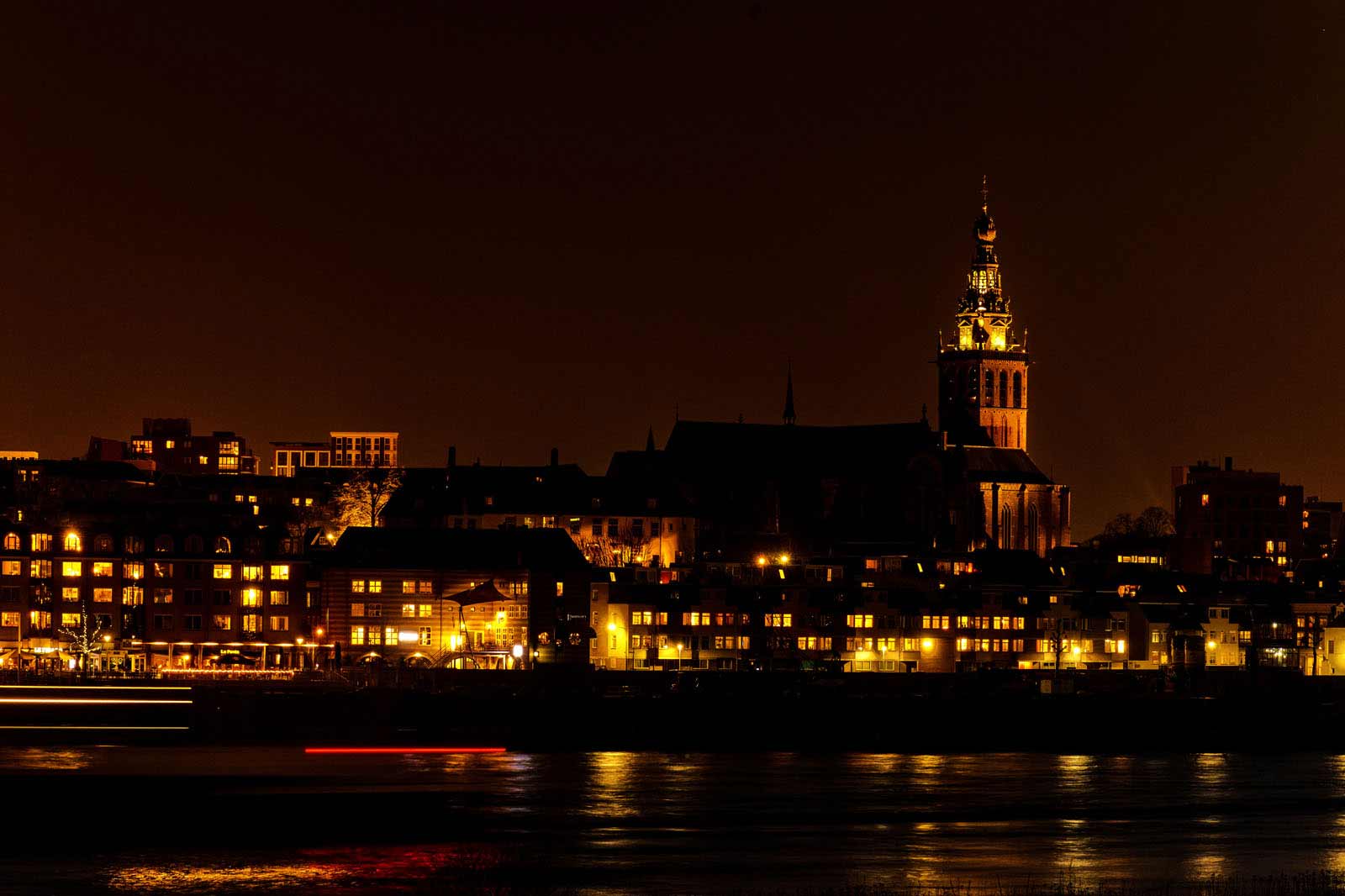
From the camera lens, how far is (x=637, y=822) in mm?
67188

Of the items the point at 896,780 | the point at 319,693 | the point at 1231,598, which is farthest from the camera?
the point at 1231,598

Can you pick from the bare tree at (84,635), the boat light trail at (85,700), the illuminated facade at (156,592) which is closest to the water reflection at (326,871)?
the boat light trail at (85,700)

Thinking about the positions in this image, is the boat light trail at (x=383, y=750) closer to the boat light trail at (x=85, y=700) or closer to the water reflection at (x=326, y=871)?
the boat light trail at (x=85, y=700)

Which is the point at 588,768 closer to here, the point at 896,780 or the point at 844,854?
the point at 896,780

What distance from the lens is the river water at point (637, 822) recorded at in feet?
190

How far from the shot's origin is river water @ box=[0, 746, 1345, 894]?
57.8 meters

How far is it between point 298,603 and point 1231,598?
65.3 m

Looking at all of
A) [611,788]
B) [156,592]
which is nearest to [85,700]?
[156,592]

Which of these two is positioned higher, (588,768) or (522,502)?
(522,502)

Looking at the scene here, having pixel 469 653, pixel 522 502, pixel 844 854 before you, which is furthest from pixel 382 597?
pixel 844 854

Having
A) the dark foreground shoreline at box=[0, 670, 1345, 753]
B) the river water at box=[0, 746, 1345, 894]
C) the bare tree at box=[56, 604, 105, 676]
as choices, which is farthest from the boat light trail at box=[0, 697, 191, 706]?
the bare tree at box=[56, 604, 105, 676]

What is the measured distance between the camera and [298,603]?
150 meters

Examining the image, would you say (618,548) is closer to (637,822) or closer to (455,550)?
(455,550)

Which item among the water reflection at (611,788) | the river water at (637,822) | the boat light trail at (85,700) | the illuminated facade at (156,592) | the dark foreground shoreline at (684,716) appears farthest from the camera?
the illuminated facade at (156,592)
